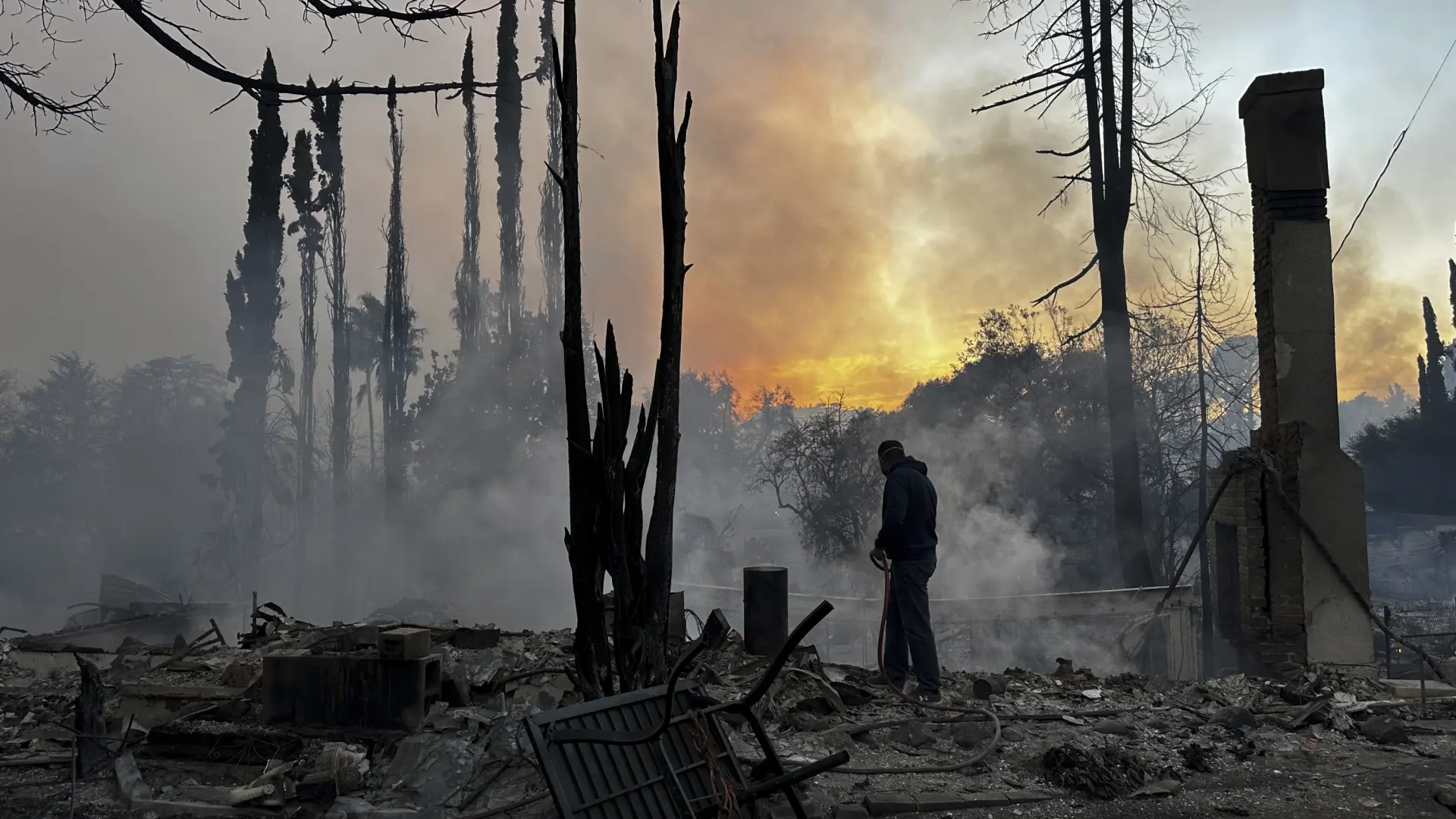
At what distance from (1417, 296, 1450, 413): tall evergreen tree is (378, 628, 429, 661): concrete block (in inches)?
1741

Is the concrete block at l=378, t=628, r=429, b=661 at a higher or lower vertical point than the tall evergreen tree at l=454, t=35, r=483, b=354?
lower

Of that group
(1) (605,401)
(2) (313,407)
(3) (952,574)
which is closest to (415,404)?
(2) (313,407)

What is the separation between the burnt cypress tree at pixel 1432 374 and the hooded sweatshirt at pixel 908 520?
4074 cm

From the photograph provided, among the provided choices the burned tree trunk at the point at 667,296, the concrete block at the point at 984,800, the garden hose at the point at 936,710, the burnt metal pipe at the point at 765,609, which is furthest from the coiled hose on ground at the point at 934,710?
the burned tree trunk at the point at 667,296

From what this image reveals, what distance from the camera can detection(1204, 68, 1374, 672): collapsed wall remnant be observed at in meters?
7.50

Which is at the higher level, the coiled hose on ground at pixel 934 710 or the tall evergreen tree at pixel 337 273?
the tall evergreen tree at pixel 337 273

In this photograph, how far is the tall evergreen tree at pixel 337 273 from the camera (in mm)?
34000

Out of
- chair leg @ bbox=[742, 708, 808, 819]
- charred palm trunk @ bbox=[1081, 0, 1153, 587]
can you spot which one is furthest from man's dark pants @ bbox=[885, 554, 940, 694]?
charred palm trunk @ bbox=[1081, 0, 1153, 587]

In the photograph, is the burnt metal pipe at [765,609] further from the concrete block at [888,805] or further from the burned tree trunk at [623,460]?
the burned tree trunk at [623,460]

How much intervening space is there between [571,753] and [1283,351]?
8160 mm

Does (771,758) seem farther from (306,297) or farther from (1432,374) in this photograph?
(1432,374)

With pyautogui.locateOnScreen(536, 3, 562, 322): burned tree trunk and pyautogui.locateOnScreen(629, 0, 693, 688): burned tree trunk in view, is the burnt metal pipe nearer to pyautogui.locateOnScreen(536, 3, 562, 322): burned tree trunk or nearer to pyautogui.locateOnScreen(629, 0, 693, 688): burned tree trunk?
pyautogui.locateOnScreen(629, 0, 693, 688): burned tree trunk

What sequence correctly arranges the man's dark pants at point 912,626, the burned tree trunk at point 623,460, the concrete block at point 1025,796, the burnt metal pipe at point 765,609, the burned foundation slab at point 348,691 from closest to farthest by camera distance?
the burned tree trunk at point 623,460 → the concrete block at point 1025,796 → the burned foundation slab at point 348,691 → the man's dark pants at point 912,626 → the burnt metal pipe at point 765,609

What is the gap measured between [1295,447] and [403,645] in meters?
7.96
